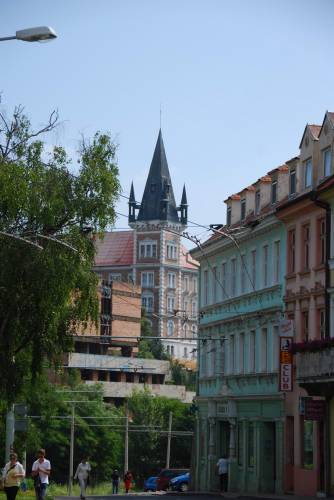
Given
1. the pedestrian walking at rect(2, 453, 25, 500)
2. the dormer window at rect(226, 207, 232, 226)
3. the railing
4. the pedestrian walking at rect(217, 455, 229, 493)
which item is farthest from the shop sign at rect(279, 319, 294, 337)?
the pedestrian walking at rect(2, 453, 25, 500)

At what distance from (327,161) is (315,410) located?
29.8 feet

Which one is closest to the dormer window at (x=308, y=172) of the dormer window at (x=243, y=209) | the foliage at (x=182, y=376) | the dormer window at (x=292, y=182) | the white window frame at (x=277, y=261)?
the dormer window at (x=292, y=182)

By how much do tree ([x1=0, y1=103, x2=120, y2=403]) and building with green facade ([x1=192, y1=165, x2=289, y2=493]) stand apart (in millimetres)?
8094

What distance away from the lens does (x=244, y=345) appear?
5672 centimetres

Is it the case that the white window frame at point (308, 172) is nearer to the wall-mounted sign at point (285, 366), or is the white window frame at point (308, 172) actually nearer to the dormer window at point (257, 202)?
the wall-mounted sign at point (285, 366)

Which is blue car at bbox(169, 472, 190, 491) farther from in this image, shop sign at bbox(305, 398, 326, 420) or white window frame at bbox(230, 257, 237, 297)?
shop sign at bbox(305, 398, 326, 420)

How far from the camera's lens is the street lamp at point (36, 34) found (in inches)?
868

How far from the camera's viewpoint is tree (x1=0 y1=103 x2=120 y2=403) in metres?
38.2

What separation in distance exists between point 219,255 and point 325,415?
700 inches

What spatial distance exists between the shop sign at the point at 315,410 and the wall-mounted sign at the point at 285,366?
273 centimetres

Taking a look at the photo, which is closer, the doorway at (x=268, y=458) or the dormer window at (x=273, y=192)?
the doorway at (x=268, y=458)

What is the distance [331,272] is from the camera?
45312 mm

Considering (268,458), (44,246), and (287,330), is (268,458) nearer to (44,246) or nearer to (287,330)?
(287,330)

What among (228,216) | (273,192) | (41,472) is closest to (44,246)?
(41,472)
